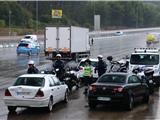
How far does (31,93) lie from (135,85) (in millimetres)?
4212

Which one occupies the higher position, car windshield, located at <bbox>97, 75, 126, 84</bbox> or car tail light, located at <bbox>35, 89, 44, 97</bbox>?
car windshield, located at <bbox>97, 75, 126, 84</bbox>

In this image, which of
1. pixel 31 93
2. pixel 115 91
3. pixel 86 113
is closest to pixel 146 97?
pixel 115 91

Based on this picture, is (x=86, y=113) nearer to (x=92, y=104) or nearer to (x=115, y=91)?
(x=92, y=104)

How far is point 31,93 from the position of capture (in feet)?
53.5

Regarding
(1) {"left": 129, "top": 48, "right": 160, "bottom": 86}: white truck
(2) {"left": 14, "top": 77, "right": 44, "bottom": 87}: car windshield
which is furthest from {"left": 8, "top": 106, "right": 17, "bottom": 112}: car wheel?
(1) {"left": 129, "top": 48, "right": 160, "bottom": 86}: white truck

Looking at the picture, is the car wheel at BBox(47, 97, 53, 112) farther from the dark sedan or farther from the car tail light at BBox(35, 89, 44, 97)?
the dark sedan

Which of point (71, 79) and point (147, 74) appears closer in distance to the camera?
point (71, 79)

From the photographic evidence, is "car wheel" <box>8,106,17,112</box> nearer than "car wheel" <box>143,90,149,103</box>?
Yes

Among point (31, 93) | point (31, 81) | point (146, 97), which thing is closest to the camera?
point (31, 93)

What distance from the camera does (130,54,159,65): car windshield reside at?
86.7 ft

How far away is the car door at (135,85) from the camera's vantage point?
18195 millimetres

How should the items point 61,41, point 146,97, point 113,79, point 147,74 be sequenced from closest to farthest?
point 113,79 → point 146,97 → point 147,74 → point 61,41

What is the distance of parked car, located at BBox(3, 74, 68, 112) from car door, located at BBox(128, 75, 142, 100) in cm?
295

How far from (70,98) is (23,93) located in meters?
5.08
